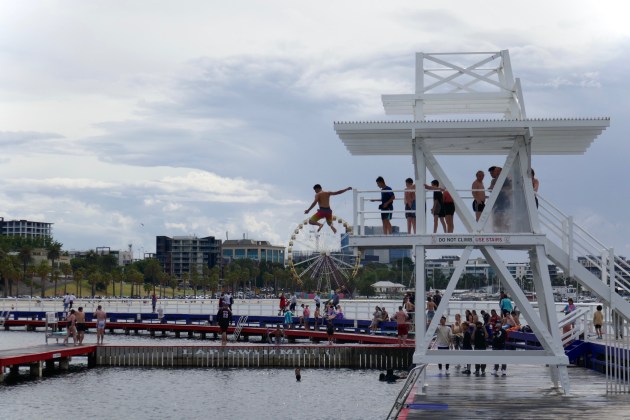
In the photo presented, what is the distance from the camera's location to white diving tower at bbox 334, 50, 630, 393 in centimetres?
2184

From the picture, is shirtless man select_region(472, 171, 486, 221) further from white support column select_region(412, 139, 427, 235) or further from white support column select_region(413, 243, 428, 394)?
white support column select_region(413, 243, 428, 394)

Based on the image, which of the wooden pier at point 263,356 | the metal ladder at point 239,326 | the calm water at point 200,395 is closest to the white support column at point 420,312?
the calm water at point 200,395

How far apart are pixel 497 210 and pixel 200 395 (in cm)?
1549

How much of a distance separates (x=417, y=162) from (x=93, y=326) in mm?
53053

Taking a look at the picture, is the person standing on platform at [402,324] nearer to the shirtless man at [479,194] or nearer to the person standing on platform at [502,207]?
the shirtless man at [479,194]

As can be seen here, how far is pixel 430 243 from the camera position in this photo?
73.9ft

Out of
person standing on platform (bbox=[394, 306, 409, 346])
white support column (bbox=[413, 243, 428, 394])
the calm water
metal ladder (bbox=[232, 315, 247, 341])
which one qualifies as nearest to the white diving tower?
white support column (bbox=[413, 243, 428, 394])

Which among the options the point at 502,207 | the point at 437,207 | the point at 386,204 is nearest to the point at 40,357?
the point at 386,204

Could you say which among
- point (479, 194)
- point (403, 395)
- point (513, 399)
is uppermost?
point (479, 194)

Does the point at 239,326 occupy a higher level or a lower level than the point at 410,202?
lower

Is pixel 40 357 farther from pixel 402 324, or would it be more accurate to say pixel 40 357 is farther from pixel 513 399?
pixel 513 399

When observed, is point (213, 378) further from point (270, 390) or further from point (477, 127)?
point (477, 127)

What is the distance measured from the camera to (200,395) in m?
34.2

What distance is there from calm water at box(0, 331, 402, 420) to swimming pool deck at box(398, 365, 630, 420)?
5.71 metres
